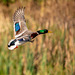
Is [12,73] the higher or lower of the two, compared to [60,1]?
lower

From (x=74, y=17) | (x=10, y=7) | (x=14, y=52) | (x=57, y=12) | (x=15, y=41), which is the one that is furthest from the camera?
(x=10, y=7)

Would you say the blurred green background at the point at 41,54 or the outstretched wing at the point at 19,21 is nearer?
the outstretched wing at the point at 19,21

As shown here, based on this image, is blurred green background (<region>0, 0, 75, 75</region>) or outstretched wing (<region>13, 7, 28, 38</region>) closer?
outstretched wing (<region>13, 7, 28, 38</region>)

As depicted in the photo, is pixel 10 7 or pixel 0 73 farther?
pixel 10 7

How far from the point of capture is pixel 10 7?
4.95 meters

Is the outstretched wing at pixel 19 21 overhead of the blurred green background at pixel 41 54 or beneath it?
overhead

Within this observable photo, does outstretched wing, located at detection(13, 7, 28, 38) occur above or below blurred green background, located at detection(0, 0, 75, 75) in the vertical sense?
above

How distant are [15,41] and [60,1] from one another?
283 cm

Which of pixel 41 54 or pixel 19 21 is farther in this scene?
pixel 41 54

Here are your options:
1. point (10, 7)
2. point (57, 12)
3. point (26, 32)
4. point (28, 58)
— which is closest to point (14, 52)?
point (28, 58)

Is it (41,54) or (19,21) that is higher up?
(19,21)

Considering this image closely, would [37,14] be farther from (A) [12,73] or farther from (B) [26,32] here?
(B) [26,32]

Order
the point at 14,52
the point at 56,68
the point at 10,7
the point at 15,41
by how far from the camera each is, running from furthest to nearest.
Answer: the point at 10,7 → the point at 14,52 → the point at 56,68 → the point at 15,41

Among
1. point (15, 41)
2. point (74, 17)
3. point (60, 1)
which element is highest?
point (60, 1)
